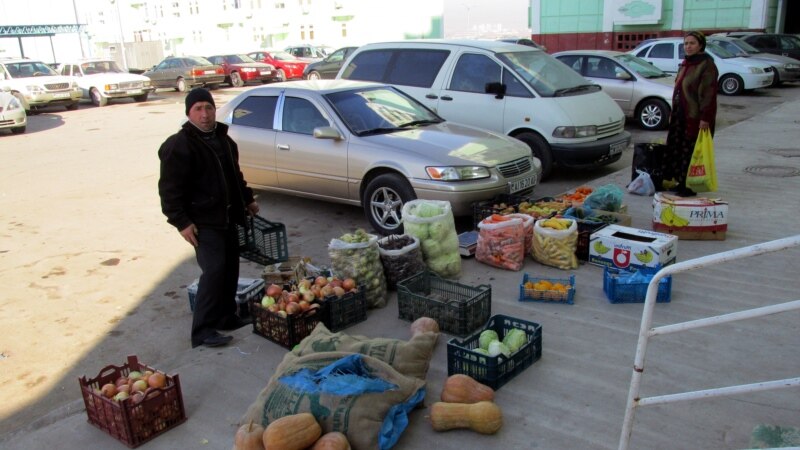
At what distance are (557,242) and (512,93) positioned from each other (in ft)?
13.1

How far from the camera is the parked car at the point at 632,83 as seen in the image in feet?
43.8

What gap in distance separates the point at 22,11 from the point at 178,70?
3464 cm

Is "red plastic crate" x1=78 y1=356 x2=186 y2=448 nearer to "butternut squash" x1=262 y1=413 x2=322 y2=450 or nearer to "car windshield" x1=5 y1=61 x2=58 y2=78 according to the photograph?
"butternut squash" x1=262 y1=413 x2=322 y2=450

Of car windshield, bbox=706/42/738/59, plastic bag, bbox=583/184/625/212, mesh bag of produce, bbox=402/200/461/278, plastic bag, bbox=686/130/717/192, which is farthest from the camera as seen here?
car windshield, bbox=706/42/738/59

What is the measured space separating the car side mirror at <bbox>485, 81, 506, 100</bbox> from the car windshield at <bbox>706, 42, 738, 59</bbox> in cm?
1306

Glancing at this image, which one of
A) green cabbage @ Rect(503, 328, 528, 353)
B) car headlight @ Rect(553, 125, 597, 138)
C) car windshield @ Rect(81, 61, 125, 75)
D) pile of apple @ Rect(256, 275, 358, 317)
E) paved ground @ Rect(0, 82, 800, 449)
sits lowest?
paved ground @ Rect(0, 82, 800, 449)

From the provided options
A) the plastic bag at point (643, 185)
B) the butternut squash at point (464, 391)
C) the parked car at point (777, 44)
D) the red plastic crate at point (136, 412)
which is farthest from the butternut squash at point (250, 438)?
the parked car at point (777, 44)

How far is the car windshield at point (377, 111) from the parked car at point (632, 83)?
7009mm

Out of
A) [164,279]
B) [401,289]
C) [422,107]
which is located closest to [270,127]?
[422,107]

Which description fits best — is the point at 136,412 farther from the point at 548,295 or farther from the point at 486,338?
the point at 548,295

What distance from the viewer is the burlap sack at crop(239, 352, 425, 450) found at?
11.0 feet

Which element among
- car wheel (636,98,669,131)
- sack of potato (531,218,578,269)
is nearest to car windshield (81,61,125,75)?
car wheel (636,98,669,131)

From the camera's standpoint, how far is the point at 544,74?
960cm

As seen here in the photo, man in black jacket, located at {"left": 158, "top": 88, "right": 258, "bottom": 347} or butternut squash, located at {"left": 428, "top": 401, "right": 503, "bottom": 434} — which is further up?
man in black jacket, located at {"left": 158, "top": 88, "right": 258, "bottom": 347}
